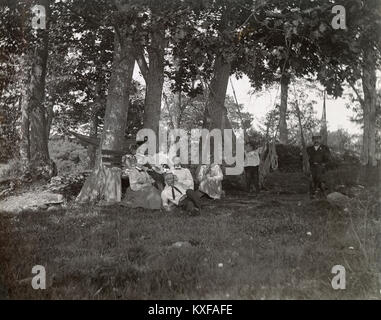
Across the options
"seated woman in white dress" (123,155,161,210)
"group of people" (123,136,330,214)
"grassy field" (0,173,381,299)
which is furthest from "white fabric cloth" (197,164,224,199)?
"grassy field" (0,173,381,299)

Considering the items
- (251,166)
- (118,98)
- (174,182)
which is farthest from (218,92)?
(174,182)

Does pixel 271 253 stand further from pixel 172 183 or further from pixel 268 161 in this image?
pixel 268 161

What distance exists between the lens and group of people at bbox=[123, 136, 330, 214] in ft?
33.6

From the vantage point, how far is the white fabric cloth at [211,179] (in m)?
12.3

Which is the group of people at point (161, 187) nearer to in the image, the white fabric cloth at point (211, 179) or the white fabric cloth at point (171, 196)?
the white fabric cloth at point (171, 196)

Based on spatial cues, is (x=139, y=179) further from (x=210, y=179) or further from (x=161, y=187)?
(x=210, y=179)

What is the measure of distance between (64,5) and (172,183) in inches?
290

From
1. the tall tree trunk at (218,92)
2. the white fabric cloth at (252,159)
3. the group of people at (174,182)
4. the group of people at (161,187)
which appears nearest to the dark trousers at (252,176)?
the white fabric cloth at (252,159)

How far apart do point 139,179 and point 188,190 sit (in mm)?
1711

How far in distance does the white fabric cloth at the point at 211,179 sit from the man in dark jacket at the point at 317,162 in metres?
2.59

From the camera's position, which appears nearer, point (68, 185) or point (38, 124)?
point (68, 185)

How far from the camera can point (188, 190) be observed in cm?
993

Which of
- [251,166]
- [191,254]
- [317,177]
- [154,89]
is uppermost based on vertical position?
[154,89]

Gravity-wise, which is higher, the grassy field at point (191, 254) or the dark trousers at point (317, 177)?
the dark trousers at point (317, 177)
